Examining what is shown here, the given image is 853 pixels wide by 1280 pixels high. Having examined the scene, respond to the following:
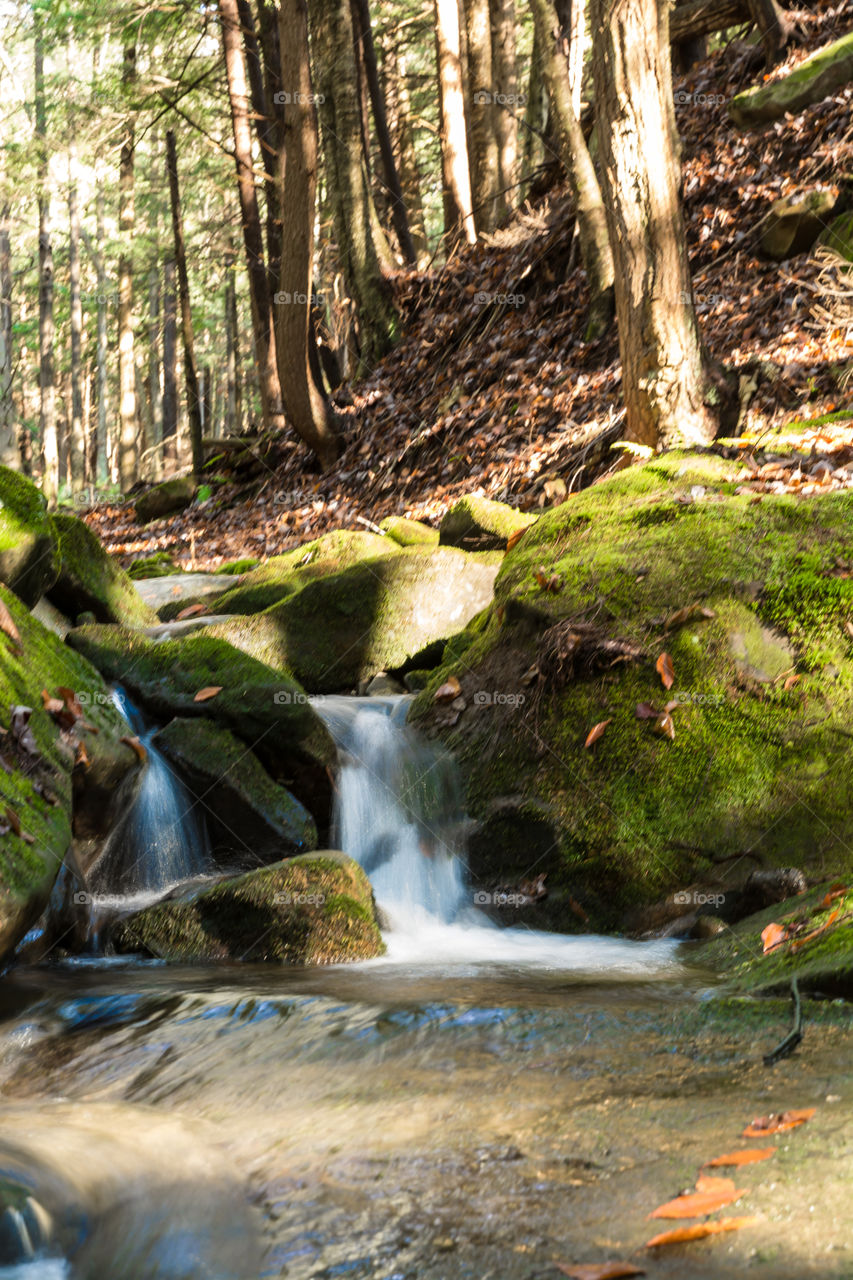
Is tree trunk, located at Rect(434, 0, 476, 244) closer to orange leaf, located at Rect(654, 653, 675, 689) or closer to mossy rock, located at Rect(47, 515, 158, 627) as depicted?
mossy rock, located at Rect(47, 515, 158, 627)

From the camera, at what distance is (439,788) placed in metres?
6.23

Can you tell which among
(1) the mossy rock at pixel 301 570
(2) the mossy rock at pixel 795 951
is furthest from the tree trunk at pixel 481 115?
(2) the mossy rock at pixel 795 951

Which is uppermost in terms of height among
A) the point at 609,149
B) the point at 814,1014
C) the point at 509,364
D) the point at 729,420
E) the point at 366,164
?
the point at 366,164

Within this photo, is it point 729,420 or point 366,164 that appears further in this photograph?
point 366,164

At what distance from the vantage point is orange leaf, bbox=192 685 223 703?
638cm

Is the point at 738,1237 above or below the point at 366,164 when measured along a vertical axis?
below

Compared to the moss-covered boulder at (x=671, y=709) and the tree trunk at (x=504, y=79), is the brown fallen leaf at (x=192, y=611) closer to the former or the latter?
the moss-covered boulder at (x=671, y=709)

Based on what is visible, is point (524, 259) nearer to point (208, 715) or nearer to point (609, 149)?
point (609, 149)

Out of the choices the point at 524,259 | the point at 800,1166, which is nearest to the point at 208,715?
the point at 800,1166

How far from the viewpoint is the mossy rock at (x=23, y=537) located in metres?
6.46

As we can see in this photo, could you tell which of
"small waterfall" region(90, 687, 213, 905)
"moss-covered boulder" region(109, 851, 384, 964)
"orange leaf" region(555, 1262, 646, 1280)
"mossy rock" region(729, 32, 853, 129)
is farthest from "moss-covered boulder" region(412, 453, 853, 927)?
"mossy rock" region(729, 32, 853, 129)

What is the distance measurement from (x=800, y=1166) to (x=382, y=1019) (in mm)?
1836

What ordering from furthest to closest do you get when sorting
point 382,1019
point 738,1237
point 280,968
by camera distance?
1. point 280,968
2. point 382,1019
3. point 738,1237

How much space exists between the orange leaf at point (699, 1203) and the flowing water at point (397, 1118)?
39 millimetres
